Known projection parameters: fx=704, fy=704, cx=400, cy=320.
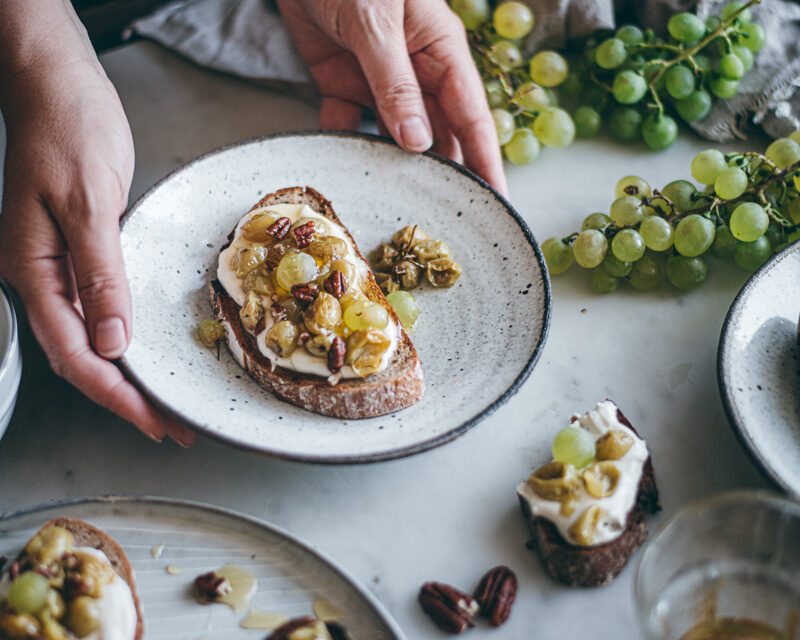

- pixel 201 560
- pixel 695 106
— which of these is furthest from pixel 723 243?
pixel 201 560

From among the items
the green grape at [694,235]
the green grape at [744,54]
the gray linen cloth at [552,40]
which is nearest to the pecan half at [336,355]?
the green grape at [694,235]

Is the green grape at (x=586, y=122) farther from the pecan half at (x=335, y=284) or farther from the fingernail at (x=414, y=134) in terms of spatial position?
the pecan half at (x=335, y=284)

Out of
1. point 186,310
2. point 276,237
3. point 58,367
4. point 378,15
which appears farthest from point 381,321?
point 378,15

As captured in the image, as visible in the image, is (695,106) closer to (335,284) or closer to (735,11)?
(735,11)

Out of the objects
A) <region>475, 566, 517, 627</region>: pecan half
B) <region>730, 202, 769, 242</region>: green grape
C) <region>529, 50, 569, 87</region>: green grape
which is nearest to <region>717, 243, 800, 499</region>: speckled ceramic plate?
<region>730, 202, 769, 242</region>: green grape

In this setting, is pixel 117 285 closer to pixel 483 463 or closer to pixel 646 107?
pixel 483 463
